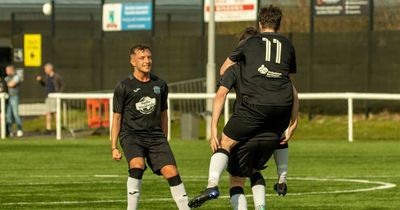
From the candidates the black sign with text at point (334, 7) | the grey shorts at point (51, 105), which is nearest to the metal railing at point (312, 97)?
the grey shorts at point (51, 105)

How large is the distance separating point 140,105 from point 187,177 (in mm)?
6055

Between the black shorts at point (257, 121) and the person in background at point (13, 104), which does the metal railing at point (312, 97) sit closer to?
the person in background at point (13, 104)

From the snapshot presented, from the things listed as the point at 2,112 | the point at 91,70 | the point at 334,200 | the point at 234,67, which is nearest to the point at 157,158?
the point at 234,67

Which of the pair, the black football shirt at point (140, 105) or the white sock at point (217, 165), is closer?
the white sock at point (217, 165)

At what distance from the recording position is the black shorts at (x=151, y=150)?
13.2 m

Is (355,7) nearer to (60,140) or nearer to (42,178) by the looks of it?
(60,140)

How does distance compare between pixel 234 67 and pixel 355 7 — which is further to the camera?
pixel 355 7

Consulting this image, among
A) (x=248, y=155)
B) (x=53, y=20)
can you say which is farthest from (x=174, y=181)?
(x=53, y=20)

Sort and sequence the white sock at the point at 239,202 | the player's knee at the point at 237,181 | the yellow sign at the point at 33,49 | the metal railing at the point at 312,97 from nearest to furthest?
the white sock at the point at 239,202 → the player's knee at the point at 237,181 → the metal railing at the point at 312,97 → the yellow sign at the point at 33,49

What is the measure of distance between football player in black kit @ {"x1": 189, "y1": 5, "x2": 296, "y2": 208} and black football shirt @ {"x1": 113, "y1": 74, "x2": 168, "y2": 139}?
1377 mm

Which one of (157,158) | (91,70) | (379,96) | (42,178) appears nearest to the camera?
(157,158)

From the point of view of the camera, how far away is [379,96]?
28344mm

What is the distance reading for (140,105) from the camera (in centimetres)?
1323

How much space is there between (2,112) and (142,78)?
17.8 meters
